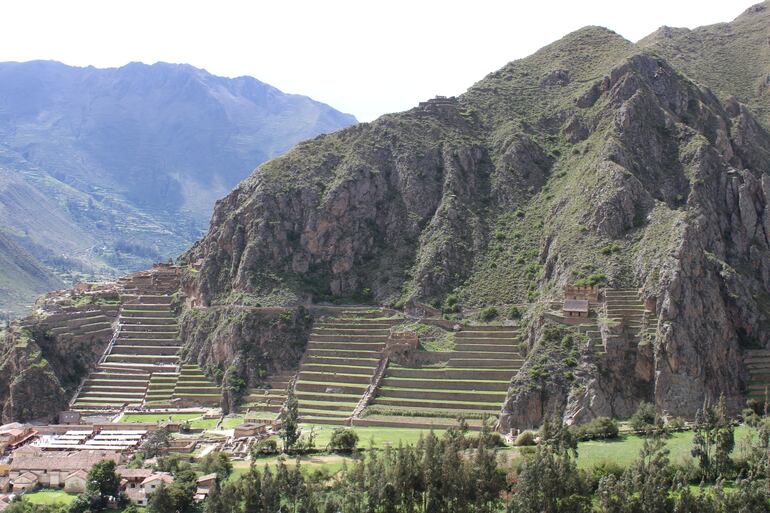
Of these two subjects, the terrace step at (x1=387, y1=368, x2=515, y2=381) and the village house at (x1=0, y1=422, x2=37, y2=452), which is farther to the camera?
the terrace step at (x1=387, y1=368, x2=515, y2=381)

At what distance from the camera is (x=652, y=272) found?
295 feet

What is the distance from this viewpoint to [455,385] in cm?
9119

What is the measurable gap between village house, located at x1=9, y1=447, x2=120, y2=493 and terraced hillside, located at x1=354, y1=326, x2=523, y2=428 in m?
24.6

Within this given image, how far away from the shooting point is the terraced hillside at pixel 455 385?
8738cm

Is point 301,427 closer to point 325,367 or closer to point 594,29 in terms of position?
point 325,367

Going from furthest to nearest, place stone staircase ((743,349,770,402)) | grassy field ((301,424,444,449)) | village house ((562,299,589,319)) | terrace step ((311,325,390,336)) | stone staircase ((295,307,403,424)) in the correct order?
terrace step ((311,325,390,336)) < stone staircase ((295,307,403,424)) < village house ((562,299,589,319)) < stone staircase ((743,349,770,402)) < grassy field ((301,424,444,449))

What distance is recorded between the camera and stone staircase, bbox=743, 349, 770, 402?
85000 mm

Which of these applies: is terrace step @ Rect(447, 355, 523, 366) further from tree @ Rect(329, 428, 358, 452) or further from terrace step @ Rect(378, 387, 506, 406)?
tree @ Rect(329, 428, 358, 452)

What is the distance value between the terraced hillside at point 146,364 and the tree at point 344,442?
87.4ft

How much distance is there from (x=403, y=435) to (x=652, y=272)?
29.2 m

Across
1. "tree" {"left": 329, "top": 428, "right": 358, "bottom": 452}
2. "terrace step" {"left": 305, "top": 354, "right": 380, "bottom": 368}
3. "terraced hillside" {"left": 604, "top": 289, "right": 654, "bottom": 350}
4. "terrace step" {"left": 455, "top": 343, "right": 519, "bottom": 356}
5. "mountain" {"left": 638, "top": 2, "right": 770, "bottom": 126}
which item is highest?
"mountain" {"left": 638, "top": 2, "right": 770, "bottom": 126}

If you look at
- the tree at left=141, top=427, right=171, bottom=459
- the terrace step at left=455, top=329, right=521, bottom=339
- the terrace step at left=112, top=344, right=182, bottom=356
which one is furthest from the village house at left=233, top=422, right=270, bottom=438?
the terrace step at left=112, top=344, right=182, bottom=356

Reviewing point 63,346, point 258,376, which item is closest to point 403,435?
point 258,376

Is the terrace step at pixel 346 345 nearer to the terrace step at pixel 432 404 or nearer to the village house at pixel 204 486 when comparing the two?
the terrace step at pixel 432 404
